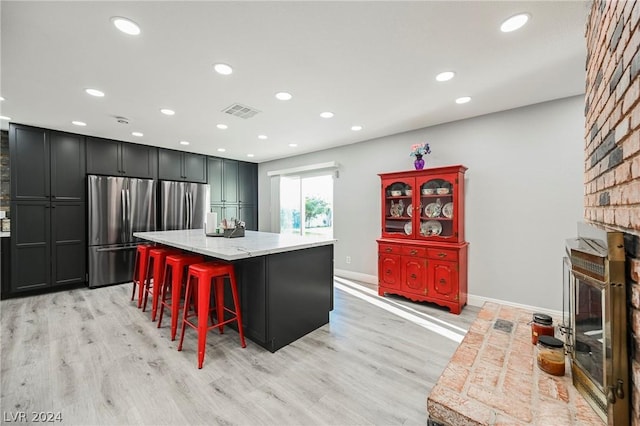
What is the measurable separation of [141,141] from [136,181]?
70 centimetres

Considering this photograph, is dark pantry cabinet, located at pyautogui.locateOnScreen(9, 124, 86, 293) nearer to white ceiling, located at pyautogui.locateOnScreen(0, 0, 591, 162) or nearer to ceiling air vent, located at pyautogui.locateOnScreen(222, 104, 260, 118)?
white ceiling, located at pyautogui.locateOnScreen(0, 0, 591, 162)

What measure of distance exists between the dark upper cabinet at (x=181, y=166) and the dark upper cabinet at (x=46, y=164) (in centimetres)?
116

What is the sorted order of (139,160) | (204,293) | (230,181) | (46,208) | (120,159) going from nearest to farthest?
(204,293), (46,208), (120,159), (139,160), (230,181)

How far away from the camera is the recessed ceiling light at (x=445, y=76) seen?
7.75 ft

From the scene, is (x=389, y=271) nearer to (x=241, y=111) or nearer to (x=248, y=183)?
(x=241, y=111)

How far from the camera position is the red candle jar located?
4.70 feet

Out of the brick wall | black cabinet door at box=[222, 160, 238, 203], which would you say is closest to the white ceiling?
the brick wall

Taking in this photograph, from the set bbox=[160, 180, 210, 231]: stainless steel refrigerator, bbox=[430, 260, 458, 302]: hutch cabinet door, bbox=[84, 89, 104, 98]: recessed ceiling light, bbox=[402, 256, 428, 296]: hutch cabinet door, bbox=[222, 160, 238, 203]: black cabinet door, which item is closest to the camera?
bbox=[84, 89, 104, 98]: recessed ceiling light

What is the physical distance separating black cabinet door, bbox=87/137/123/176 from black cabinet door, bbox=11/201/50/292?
83 cm

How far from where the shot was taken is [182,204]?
5184 millimetres

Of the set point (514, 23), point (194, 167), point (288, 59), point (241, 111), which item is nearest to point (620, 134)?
point (514, 23)

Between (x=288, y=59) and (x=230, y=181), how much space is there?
4.54 m

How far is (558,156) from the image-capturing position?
292cm

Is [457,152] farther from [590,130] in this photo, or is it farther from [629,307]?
[629,307]
